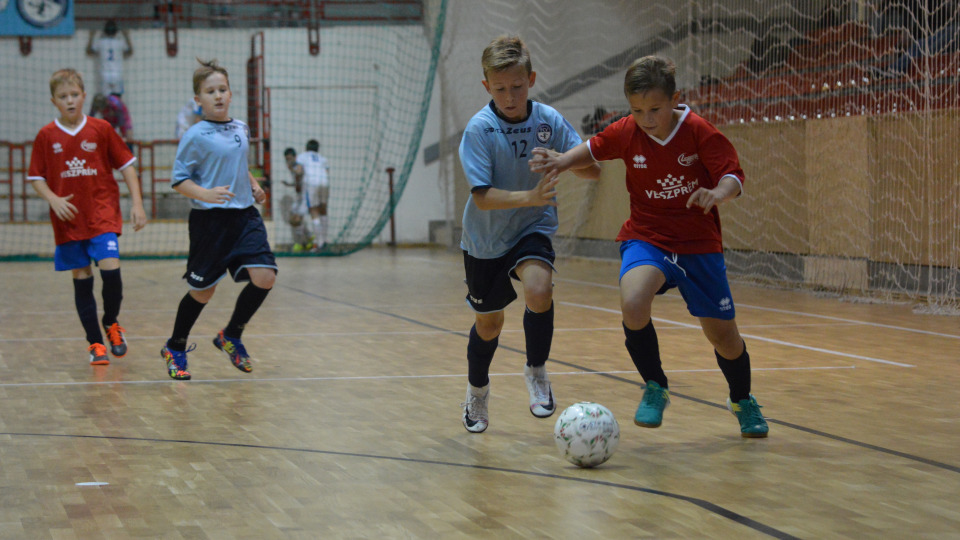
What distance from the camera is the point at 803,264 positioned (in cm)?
984

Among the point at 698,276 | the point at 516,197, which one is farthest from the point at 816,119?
the point at 516,197

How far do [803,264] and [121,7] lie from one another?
13755 mm

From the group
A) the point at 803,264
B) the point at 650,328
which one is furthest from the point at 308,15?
the point at 650,328

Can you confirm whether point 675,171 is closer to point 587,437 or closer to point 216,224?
point 587,437

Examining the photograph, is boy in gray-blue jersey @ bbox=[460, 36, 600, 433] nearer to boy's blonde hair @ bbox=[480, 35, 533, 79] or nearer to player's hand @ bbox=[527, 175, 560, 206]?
boy's blonde hair @ bbox=[480, 35, 533, 79]

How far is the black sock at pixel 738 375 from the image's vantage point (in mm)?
3738

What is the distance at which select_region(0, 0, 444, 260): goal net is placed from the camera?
58.7ft

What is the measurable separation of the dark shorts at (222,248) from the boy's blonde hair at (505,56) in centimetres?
199

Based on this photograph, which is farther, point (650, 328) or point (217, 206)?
point (217, 206)

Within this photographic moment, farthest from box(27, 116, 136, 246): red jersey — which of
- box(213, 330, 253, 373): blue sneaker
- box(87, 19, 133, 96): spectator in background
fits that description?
box(87, 19, 133, 96): spectator in background

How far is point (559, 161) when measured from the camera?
3.54 meters

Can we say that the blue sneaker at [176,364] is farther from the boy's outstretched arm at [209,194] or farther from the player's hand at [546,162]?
the player's hand at [546,162]

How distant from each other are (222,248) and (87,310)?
3.54ft

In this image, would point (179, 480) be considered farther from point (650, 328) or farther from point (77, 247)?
point (77, 247)
